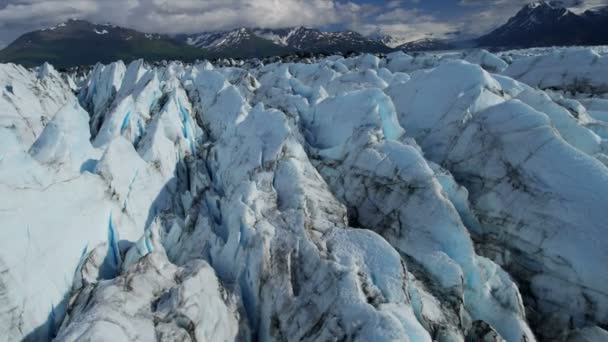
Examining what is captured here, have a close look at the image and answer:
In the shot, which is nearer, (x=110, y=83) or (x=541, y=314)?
(x=541, y=314)

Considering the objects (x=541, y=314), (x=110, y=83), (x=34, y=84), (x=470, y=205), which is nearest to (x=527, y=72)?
(x=470, y=205)

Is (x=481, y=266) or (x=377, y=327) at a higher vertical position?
(x=377, y=327)

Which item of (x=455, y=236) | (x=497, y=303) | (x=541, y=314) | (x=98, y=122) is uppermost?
(x=455, y=236)

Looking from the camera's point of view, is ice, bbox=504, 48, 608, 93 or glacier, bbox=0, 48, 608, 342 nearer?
glacier, bbox=0, 48, 608, 342

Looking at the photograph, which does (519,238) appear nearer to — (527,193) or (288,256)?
(527,193)

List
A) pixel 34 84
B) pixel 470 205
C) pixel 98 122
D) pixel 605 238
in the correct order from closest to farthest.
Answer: pixel 605 238
pixel 470 205
pixel 98 122
pixel 34 84

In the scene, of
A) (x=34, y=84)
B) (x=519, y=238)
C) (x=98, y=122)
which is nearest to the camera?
(x=519, y=238)

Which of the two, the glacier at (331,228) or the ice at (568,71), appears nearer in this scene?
the glacier at (331,228)
